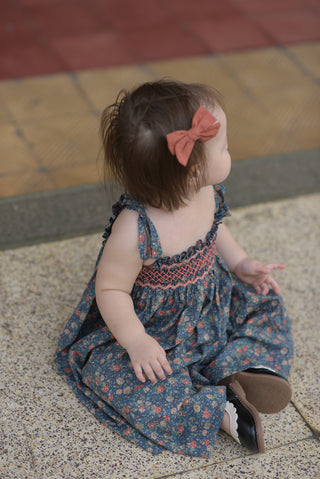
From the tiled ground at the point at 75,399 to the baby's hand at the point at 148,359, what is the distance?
218mm

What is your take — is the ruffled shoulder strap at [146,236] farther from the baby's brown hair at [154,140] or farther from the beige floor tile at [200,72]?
the beige floor tile at [200,72]

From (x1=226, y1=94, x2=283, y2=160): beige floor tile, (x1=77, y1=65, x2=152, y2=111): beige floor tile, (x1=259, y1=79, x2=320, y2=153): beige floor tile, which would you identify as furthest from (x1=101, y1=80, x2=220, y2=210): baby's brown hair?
(x1=77, y1=65, x2=152, y2=111): beige floor tile

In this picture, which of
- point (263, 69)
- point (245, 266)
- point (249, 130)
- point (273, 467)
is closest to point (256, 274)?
point (245, 266)

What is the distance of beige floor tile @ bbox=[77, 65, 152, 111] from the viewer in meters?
3.33

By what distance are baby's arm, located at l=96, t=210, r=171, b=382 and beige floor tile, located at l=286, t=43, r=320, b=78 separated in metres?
2.39

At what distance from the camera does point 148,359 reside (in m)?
1.64

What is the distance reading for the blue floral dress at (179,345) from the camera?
66.4 inches

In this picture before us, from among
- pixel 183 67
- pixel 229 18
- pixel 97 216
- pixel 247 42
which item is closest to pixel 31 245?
pixel 97 216

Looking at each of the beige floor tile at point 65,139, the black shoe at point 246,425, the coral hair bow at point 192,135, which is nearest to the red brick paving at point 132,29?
the beige floor tile at point 65,139

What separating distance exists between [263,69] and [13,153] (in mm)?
1587

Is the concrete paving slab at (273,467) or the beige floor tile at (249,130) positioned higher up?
the concrete paving slab at (273,467)

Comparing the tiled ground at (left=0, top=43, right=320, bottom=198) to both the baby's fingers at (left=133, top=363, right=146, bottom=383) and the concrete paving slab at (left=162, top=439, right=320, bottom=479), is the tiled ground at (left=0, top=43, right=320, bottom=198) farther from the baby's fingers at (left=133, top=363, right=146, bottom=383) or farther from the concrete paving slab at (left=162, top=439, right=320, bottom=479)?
the concrete paving slab at (left=162, top=439, right=320, bottom=479)

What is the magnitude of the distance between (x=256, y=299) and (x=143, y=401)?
481 millimetres

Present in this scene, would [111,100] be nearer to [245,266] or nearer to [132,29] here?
[132,29]
